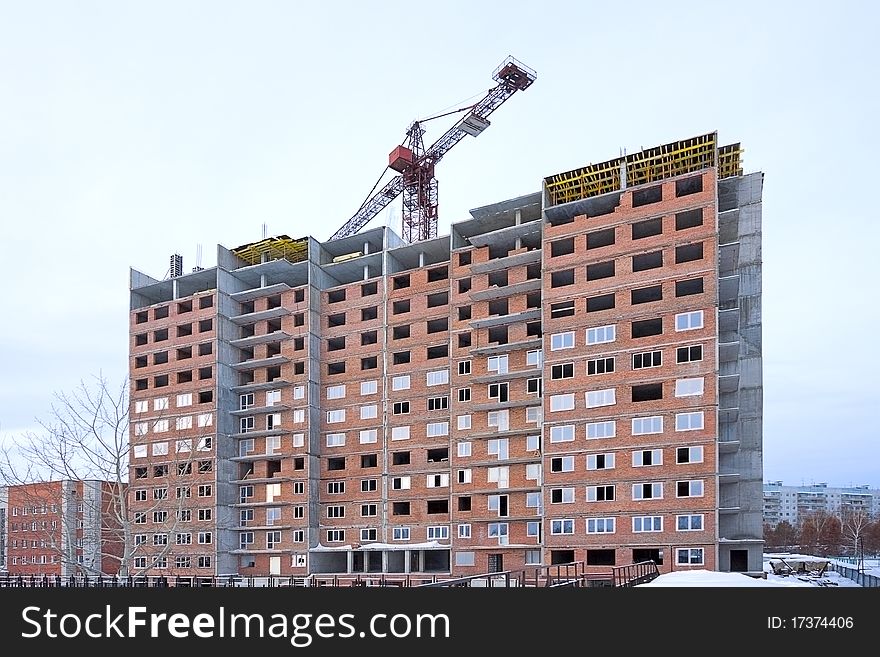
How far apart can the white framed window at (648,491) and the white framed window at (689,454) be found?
2.47 meters

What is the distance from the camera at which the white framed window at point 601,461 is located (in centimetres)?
6272

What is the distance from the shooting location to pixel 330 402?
8375 centimetres

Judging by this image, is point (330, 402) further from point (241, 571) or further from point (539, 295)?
point (539, 295)

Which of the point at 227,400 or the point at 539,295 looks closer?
the point at 539,295

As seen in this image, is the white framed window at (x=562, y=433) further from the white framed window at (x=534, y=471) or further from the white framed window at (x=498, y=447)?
the white framed window at (x=498, y=447)

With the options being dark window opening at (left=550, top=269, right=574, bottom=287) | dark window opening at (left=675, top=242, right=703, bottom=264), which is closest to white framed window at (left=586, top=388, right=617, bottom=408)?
dark window opening at (left=550, top=269, right=574, bottom=287)

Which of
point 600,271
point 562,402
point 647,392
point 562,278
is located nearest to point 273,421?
point 562,402

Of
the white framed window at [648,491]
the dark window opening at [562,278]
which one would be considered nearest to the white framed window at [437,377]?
the dark window opening at [562,278]

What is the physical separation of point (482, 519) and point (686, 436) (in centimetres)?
2019

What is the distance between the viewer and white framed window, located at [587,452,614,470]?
62719mm

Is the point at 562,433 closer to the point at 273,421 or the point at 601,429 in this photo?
the point at 601,429

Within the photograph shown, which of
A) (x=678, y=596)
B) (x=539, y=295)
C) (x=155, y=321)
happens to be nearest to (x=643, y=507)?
(x=539, y=295)

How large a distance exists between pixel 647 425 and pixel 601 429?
12.3 feet

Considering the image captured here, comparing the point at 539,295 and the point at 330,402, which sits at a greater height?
the point at 539,295
